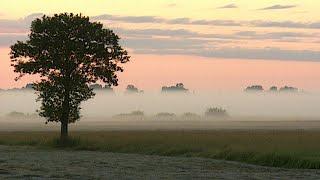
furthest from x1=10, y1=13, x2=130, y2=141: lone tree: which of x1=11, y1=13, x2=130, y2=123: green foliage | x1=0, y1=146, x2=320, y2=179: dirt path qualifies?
x1=0, y1=146, x2=320, y2=179: dirt path

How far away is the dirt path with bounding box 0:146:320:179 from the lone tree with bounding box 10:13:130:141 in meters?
19.7

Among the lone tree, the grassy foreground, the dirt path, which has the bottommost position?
the dirt path

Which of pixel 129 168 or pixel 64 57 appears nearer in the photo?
pixel 129 168

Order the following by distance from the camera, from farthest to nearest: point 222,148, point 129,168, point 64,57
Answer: point 64,57 → point 222,148 → point 129,168

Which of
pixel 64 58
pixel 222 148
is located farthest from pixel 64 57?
pixel 222 148

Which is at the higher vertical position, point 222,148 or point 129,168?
point 222,148

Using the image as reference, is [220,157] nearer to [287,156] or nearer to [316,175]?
[287,156]

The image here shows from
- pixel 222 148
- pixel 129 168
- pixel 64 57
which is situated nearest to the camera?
pixel 129 168

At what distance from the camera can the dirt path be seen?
4694 cm

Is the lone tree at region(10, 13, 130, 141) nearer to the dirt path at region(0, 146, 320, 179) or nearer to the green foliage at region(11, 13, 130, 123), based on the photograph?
the green foliage at region(11, 13, 130, 123)

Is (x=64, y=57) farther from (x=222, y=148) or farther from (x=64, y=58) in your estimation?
(x=222, y=148)

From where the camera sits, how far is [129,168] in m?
52.6

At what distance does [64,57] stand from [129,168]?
34.3 meters

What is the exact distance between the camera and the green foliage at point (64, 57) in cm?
8350
